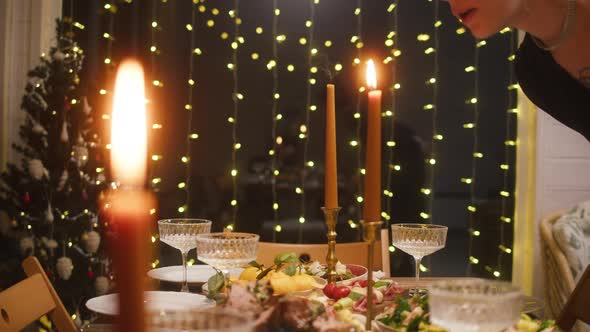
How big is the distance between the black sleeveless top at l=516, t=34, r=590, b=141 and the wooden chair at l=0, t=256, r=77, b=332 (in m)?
1.02

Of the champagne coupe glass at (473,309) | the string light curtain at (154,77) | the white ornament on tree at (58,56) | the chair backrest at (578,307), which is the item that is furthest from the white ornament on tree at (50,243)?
the champagne coupe glass at (473,309)

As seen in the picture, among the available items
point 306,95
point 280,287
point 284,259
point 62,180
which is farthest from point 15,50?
point 280,287

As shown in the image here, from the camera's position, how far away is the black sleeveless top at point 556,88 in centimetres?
107

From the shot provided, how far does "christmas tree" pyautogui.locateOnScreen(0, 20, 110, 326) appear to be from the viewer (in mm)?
3076

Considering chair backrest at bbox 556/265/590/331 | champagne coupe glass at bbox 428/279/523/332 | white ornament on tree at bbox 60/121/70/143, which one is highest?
white ornament on tree at bbox 60/121/70/143

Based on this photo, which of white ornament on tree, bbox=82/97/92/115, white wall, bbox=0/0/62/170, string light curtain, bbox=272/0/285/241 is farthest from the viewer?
string light curtain, bbox=272/0/285/241

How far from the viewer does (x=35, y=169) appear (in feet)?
9.97

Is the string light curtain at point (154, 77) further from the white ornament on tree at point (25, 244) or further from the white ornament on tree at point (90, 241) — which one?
the white ornament on tree at point (25, 244)

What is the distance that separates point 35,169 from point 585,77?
2.71 metres

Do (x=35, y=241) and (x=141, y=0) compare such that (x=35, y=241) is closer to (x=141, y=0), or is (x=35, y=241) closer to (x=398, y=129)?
(x=141, y=0)

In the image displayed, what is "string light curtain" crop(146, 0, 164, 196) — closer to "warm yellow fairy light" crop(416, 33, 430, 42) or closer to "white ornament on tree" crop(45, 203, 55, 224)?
"white ornament on tree" crop(45, 203, 55, 224)

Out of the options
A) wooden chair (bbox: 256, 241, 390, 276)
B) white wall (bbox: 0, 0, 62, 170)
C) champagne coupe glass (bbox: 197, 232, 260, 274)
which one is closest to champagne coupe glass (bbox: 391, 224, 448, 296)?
champagne coupe glass (bbox: 197, 232, 260, 274)

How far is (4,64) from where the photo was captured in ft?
11.2

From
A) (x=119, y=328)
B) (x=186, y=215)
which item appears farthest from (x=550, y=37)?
(x=186, y=215)
